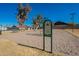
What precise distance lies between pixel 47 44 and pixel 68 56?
135 cm

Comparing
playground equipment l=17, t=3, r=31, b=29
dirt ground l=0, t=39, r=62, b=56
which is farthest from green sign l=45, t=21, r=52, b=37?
playground equipment l=17, t=3, r=31, b=29

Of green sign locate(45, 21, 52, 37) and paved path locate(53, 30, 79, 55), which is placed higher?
green sign locate(45, 21, 52, 37)

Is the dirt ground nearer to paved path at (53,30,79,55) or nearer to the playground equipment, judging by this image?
paved path at (53,30,79,55)

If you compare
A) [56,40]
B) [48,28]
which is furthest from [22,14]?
[48,28]

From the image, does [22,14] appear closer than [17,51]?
No

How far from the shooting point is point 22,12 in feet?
38.1

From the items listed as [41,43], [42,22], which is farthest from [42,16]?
[41,43]

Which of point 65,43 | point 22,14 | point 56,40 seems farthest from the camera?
point 22,14

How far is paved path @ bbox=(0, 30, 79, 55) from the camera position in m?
10.5

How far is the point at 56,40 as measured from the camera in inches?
447

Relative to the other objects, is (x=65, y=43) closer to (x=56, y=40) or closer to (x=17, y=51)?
(x=56, y=40)

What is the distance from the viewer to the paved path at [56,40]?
10.5 m

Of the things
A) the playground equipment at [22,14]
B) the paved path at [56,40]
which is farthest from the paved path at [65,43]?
the playground equipment at [22,14]

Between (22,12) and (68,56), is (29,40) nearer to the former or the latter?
(22,12)
